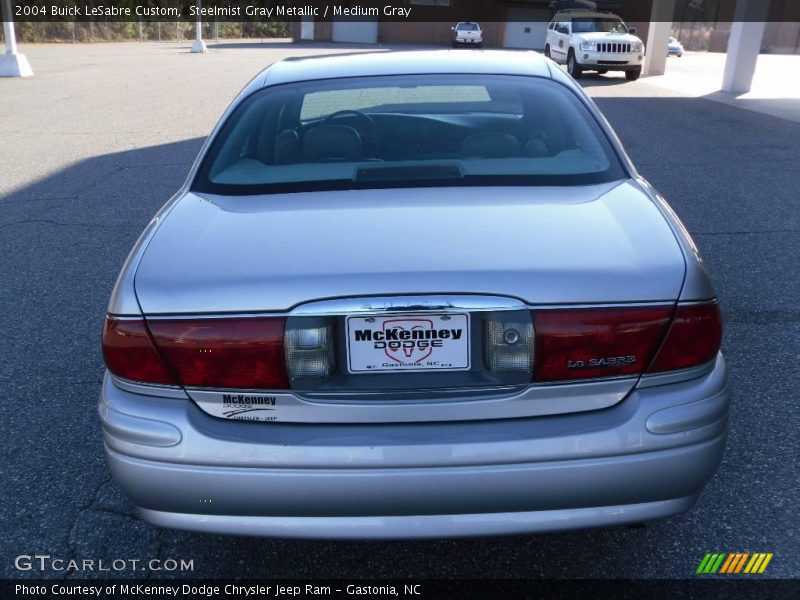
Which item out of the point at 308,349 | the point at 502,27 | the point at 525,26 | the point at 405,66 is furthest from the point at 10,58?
the point at 525,26

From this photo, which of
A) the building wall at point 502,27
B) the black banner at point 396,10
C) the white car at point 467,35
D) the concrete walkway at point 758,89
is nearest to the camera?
the concrete walkway at point 758,89

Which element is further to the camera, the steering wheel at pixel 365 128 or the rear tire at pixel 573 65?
the rear tire at pixel 573 65

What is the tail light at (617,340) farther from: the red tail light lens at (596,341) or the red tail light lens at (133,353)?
the red tail light lens at (133,353)

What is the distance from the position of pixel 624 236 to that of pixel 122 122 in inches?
480

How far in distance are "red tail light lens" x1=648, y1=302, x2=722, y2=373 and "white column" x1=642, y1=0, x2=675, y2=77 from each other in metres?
22.5

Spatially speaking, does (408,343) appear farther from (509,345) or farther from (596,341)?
(596,341)

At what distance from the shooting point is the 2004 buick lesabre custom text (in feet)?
6.46

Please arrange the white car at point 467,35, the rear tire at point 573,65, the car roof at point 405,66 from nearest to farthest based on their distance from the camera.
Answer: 1. the car roof at point 405,66
2. the rear tire at point 573,65
3. the white car at point 467,35

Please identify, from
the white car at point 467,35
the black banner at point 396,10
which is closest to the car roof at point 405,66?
the white car at point 467,35

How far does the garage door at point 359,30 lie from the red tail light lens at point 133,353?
51.2 m

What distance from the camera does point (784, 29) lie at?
48.8 meters

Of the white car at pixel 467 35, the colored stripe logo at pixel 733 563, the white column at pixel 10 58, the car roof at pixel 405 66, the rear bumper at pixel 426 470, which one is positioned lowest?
the white car at pixel 467 35

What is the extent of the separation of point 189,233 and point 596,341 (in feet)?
4.02

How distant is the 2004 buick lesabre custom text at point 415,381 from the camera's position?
6.46 feet
